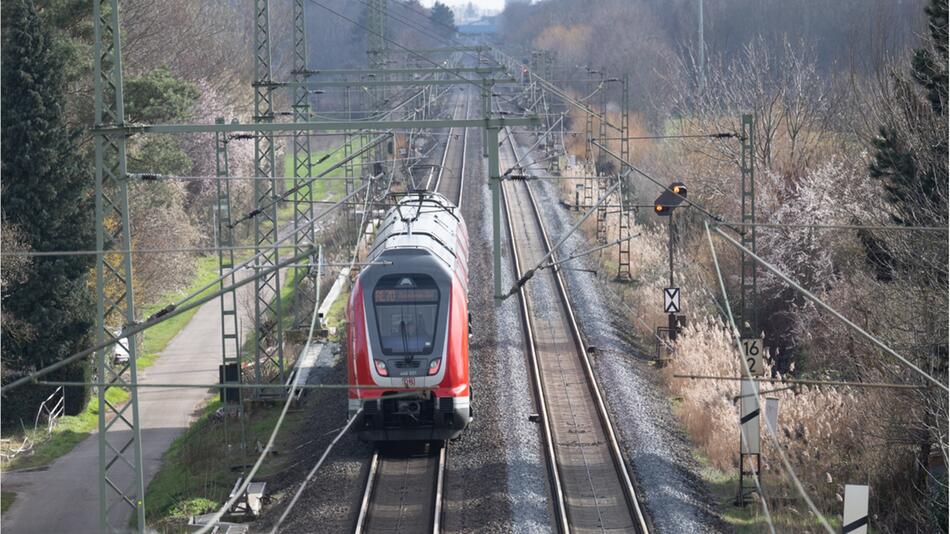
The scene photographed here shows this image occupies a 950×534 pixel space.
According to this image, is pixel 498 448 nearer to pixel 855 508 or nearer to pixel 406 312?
pixel 406 312

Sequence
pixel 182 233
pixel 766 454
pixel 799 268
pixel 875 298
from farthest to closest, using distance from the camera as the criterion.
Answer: pixel 182 233 → pixel 799 268 → pixel 875 298 → pixel 766 454

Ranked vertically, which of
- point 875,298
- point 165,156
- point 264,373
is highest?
point 165,156

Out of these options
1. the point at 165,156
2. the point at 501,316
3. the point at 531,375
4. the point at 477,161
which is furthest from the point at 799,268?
the point at 477,161

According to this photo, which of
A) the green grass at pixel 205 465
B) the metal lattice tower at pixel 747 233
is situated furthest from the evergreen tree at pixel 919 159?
the green grass at pixel 205 465

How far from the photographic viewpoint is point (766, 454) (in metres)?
18.3

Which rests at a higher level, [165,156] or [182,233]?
[165,156]

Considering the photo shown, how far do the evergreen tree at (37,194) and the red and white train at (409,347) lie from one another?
35.2ft

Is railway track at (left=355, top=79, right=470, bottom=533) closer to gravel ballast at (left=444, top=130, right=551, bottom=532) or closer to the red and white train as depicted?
gravel ballast at (left=444, top=130, right=551, bottom=532)

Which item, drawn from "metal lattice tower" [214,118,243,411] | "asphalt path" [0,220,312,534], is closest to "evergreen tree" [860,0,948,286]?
"metal lattice tower" [214,118,243,411]

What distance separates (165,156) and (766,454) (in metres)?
18.9

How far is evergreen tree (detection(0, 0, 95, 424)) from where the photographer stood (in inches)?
998

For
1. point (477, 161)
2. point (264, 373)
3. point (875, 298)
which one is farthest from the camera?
point (477, 161)

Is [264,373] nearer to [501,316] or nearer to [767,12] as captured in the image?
[501,316]

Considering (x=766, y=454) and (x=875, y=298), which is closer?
(x=766, y=454)
